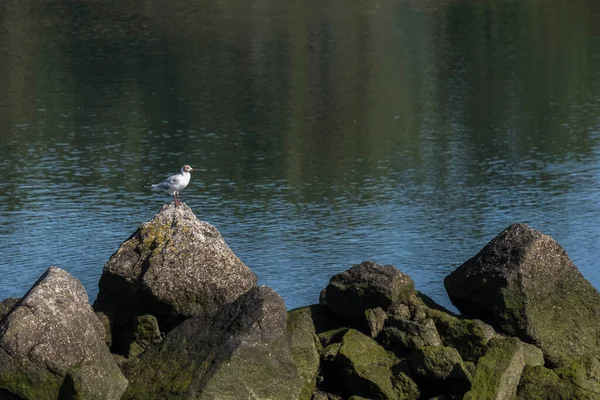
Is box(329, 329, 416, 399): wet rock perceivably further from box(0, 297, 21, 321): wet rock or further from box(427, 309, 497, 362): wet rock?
box(0, 297, 21, 321): wet rock

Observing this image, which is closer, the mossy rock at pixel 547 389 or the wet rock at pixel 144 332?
the mossy rock at pixel 547 389

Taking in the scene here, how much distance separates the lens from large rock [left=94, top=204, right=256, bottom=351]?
25109mm

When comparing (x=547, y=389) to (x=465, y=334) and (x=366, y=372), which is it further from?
(x=366, y=372)

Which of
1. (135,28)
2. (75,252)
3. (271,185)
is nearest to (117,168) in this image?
(271,185)

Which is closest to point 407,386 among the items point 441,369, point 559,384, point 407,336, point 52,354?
point 441,369

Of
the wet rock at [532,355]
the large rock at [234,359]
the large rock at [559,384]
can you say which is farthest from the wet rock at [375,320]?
the large rock at [559,384]

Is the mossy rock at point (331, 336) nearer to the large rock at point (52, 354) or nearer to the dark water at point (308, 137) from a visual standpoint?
the large rock at point (52, 354)

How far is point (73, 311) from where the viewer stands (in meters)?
23.1

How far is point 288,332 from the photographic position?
24156mm

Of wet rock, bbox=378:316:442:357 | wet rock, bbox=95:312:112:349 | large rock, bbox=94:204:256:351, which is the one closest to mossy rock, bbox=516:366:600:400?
wet rock, bbox=378:316:442:357

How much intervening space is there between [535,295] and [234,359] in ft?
25.6

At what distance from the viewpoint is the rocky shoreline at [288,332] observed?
73.8ft

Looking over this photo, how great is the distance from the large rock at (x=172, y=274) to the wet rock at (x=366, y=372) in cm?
302

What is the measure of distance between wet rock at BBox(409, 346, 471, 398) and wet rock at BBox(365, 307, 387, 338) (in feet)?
5.30
